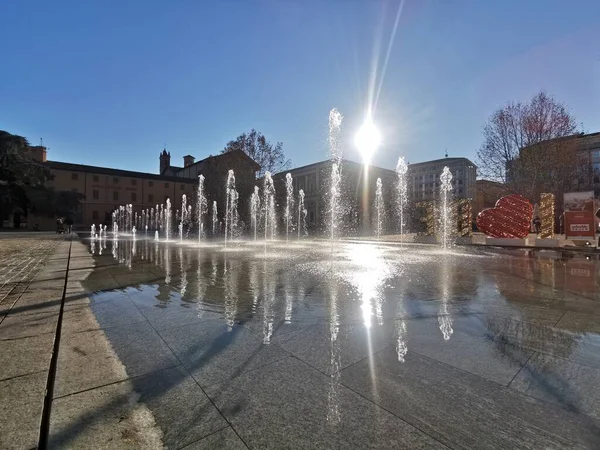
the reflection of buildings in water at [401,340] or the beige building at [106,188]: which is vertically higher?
the beige building at [106,188]

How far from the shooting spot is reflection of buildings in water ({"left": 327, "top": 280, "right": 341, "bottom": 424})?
190 centimetres

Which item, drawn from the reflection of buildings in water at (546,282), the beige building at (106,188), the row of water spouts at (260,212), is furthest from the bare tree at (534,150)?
the beige building at (106,188)

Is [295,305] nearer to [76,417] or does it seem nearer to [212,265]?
[76,417]

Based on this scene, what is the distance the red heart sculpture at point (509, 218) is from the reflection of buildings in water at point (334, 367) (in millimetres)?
15465

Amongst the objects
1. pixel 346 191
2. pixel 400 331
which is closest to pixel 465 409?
pixel 400 331

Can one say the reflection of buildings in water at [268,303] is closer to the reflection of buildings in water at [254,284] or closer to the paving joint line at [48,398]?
the reflection of buildings in water at [254,284]

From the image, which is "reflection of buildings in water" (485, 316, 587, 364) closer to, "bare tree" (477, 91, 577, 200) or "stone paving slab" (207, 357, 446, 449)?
"stone paving slab" (207, 357, 446, 449)

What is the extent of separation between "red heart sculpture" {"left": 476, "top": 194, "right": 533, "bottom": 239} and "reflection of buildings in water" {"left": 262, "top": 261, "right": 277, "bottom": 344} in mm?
14490

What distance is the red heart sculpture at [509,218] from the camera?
51.6 ft

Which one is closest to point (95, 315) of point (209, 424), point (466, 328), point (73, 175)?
point (209, 424)

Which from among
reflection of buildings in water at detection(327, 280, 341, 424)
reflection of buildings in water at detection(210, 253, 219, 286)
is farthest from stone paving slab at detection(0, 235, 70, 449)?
reflection of buildings in water at detection(210, 253, 219, 286)

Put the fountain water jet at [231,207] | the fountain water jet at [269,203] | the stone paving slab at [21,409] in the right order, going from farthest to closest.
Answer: the fountain water jet at [269,203], the fountain water jet at [231,207], the stone paving slab at [21,409]

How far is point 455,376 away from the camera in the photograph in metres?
2.37

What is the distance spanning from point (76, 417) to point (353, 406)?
1.62 m
